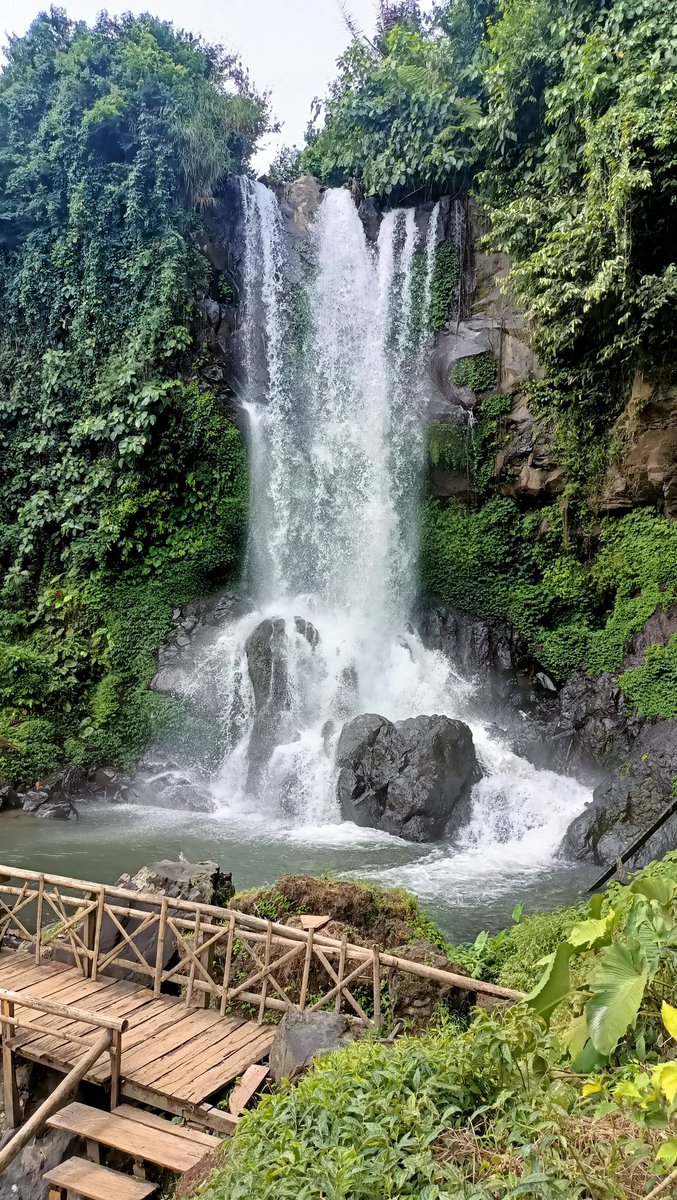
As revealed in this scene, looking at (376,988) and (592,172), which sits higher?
(592,172)

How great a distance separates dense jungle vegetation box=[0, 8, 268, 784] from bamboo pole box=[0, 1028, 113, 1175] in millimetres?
9967

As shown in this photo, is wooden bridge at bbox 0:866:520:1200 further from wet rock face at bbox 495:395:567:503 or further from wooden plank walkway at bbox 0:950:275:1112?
wet rock face at bbox 495:395:567:503

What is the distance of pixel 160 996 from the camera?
520cm

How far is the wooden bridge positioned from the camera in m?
4.14

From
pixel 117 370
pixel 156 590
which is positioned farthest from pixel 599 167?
pixel 156 590

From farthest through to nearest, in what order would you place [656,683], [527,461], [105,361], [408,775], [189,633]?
1. [105,361]
2. [189,633]
3. [527,461]
4. [656,683]
5. [408,775]

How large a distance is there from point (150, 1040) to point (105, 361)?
13.6 meters

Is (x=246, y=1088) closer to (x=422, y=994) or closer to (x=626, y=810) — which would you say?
(x=422, y=994)

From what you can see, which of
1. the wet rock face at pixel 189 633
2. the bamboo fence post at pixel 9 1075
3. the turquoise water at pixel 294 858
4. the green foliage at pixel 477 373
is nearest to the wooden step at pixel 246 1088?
the bamboo fence post at pixel 9 1075

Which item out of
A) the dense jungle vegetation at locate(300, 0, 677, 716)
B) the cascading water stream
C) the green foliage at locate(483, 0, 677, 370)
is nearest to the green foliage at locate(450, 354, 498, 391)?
the dense jungle vegetation at locate(300, 0, 677, 716)

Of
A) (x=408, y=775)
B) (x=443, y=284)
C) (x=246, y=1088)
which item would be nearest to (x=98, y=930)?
(x=246, y=1088)

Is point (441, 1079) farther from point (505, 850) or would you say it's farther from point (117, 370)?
point (117, 370)

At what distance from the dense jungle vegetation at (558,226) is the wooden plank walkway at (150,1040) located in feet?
28.3

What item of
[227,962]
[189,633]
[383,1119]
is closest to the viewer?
[383,1119]
